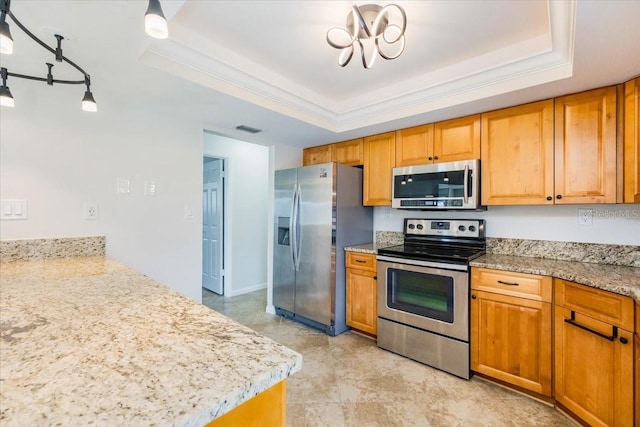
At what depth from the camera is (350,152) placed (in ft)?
10.8

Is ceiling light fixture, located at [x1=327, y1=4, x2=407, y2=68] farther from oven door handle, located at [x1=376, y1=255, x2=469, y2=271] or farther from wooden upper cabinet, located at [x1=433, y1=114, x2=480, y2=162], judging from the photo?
oven door handle, located at [x1=376, y1=255, x2=469, y2=271]

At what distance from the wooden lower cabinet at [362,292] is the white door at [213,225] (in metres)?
2.14

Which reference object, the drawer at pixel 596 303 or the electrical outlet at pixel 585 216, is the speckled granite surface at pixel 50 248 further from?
the electrical outlet at pixel 585 216

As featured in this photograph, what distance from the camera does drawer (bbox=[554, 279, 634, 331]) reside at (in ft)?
4.76

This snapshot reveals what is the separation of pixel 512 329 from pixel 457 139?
150 centimetres

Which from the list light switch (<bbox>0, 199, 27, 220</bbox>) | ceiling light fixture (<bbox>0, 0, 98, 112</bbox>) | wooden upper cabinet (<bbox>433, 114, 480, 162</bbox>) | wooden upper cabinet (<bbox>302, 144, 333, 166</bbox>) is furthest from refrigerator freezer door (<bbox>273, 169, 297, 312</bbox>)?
light switch (<bbox>0, 199, 27, 220</bbox>)

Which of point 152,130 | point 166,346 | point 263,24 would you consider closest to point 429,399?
point 166,346

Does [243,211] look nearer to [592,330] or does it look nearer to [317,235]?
[317,235]

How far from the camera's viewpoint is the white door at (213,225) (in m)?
4.29

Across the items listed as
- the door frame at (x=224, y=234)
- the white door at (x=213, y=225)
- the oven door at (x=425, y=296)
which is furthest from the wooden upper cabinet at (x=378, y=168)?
the white door at (x=213, y=225)

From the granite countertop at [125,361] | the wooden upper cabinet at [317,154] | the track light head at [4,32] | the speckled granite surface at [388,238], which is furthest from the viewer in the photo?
the wooden upper cabinet at [317,154]

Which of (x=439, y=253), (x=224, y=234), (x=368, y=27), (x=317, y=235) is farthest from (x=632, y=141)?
(x=224, y=234)

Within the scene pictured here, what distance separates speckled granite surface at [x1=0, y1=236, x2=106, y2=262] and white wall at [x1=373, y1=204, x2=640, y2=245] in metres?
2.82

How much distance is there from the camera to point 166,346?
726mm
